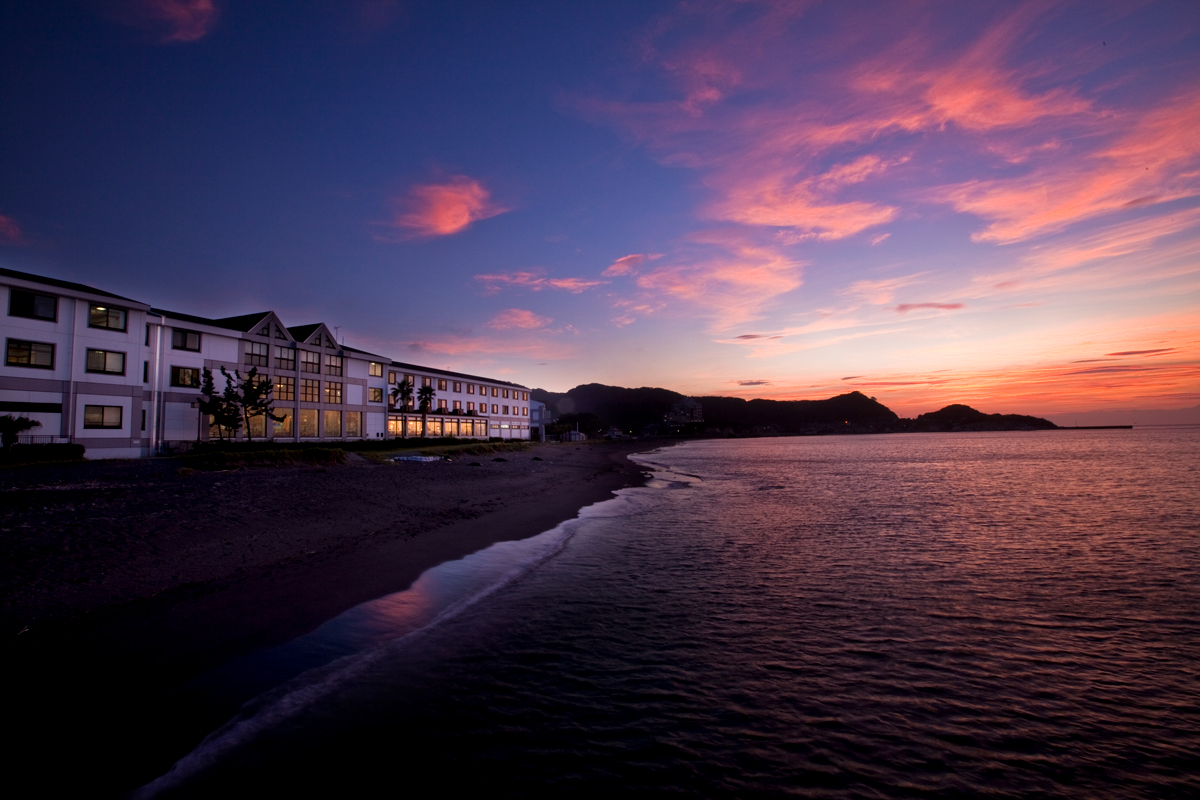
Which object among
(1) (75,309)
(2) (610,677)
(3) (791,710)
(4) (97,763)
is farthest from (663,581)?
(1) (75,309)

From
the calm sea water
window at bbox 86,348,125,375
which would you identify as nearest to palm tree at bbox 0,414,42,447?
window at bbox 86,348,125,375

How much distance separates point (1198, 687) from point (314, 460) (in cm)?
3682

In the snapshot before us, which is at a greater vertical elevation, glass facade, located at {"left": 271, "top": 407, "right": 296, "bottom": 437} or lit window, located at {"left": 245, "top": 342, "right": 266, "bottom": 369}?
lit window, located at {"left": 245, "top": 342, "right": 266, "bottom": 369}

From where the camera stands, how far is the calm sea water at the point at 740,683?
18.5ft

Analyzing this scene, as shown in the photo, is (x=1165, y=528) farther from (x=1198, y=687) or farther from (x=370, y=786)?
(x=370, y=786)

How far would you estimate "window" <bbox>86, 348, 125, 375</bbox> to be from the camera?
117 feet

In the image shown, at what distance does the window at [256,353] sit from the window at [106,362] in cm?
1120

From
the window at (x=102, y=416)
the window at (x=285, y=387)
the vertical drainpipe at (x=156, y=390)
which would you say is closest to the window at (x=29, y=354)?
the window at (x=102, y=416)

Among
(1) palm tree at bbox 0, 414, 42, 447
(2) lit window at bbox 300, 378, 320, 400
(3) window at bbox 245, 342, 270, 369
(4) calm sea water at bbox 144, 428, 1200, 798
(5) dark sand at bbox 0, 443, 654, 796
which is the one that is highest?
(3) window at bbox 245, 342, 270, 369

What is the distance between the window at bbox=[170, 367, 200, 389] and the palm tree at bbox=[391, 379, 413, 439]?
80.7ft

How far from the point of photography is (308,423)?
54.4 metres

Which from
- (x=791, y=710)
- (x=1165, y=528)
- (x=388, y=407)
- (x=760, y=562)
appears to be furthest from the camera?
(x=388, y=407)

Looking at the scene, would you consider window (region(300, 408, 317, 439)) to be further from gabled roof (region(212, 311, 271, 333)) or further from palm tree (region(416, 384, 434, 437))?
palm tree (region(416, 384, 434, 437))

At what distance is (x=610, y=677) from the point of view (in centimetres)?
783
